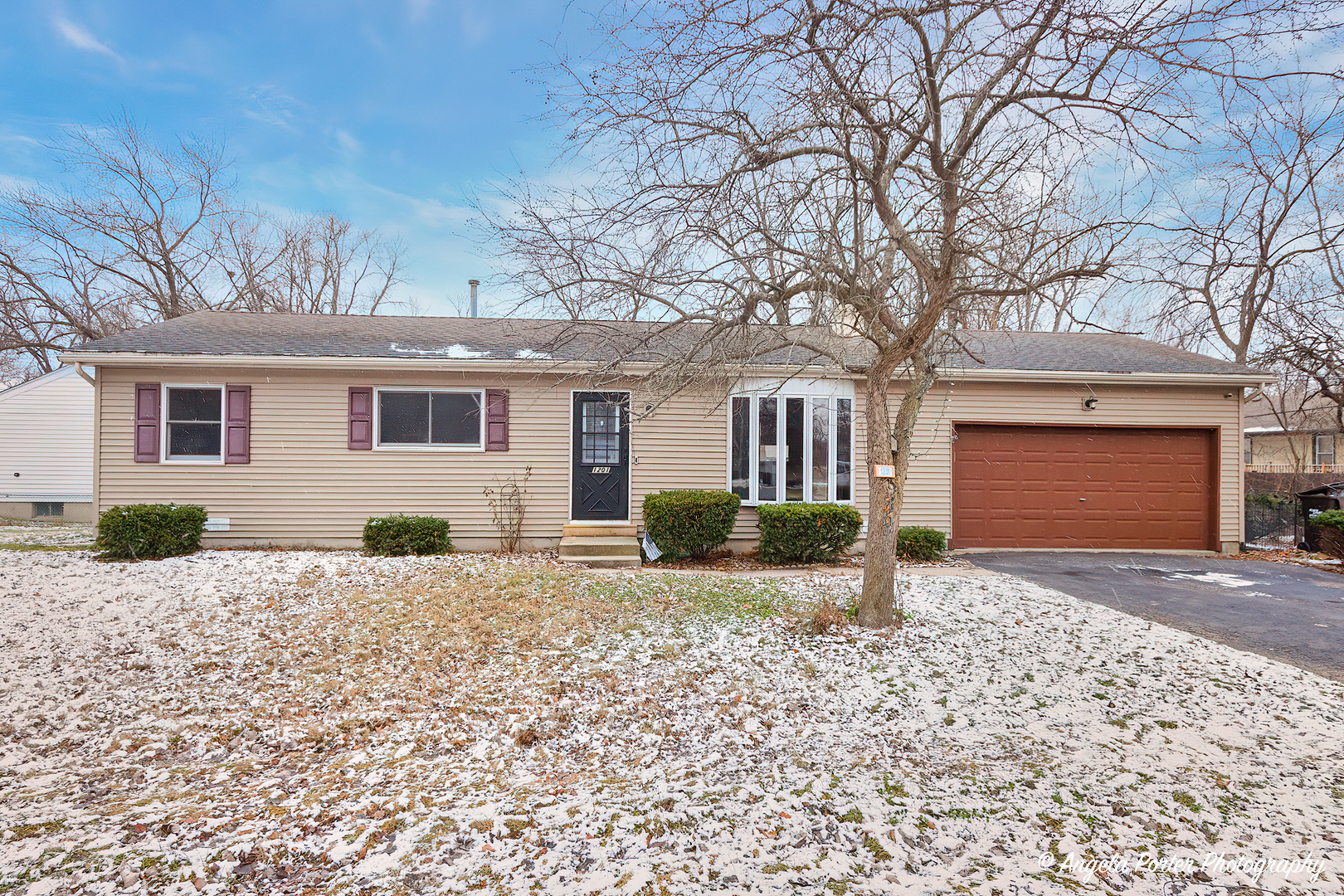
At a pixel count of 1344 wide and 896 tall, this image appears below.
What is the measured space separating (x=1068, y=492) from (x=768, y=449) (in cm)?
504

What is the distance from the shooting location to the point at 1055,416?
9.58 metres

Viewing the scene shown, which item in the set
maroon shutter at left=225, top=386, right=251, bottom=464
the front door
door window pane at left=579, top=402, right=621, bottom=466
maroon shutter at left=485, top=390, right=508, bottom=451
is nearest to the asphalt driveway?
the front door

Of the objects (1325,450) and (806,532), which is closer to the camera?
(806,532)

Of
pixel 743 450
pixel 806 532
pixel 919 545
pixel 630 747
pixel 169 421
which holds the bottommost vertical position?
pixel 630 747

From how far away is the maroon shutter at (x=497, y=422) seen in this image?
8.92 meters

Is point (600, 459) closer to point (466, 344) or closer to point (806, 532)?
point (466, 344)

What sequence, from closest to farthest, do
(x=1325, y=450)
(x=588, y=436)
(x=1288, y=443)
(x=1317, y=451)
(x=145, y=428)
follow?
1. (x=145, y=428)
2. (x=588, y=436)
3. (x=1288, y=443)
4. (x=1325, y=450)
5. (x=1317, y=451)

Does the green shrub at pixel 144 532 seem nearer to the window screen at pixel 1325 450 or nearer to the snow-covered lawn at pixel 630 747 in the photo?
the snow-covered lawn at pixel 630 747

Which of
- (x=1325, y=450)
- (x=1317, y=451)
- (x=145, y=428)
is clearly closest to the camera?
(x=145, y=428)

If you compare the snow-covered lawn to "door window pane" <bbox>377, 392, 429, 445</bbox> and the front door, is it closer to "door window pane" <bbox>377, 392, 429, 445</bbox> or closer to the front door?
the front door

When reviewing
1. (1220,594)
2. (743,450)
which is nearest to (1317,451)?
(1220,594)

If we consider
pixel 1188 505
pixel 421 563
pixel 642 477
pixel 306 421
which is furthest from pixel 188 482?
pixel 1188 505

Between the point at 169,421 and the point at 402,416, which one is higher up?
the point at 402,416

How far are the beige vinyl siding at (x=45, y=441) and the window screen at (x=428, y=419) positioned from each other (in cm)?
1258
